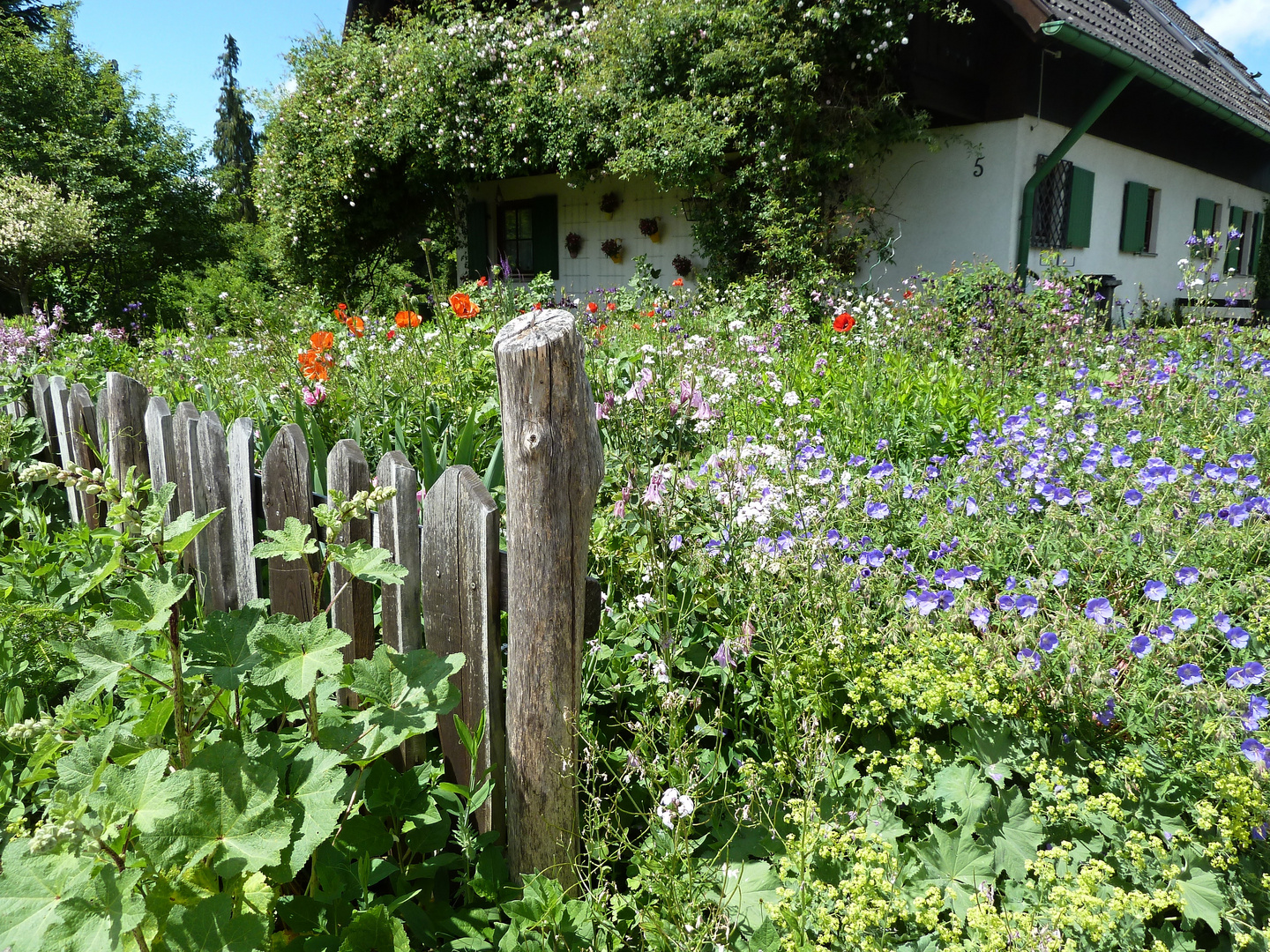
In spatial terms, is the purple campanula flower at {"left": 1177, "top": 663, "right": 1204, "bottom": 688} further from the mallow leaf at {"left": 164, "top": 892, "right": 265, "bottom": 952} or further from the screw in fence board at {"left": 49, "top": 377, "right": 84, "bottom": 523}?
the screw in fence board at {"left": 49, "top": 377, "right": 84, "bottom": 523}

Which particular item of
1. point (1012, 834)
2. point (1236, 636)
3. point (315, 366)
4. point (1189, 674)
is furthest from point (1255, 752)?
point (315, 366)

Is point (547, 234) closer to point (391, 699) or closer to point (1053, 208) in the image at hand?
point (1053, 208)

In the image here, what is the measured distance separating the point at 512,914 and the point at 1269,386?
12.4 feet

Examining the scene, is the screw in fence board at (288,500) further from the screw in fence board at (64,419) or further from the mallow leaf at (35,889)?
the screw in fence board at (64,419)

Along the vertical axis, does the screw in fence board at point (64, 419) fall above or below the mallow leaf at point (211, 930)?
above

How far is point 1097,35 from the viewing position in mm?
7445

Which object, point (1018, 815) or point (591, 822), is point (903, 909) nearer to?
point (1018, 815)

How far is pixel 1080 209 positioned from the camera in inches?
356

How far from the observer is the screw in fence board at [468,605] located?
1495 millimetres

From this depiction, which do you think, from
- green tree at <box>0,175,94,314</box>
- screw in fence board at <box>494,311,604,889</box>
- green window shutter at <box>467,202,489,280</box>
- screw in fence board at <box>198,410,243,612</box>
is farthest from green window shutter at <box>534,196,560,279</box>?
screw in fence board at <box>494,311,604,889</box>

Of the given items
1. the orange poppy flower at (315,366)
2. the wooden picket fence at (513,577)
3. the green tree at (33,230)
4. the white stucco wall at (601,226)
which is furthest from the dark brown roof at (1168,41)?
the green tree at (33,230)

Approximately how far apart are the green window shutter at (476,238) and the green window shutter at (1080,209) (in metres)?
8.13

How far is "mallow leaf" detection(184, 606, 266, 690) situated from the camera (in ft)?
3.96

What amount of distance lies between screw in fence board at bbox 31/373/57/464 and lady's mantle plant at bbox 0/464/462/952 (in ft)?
7.36
